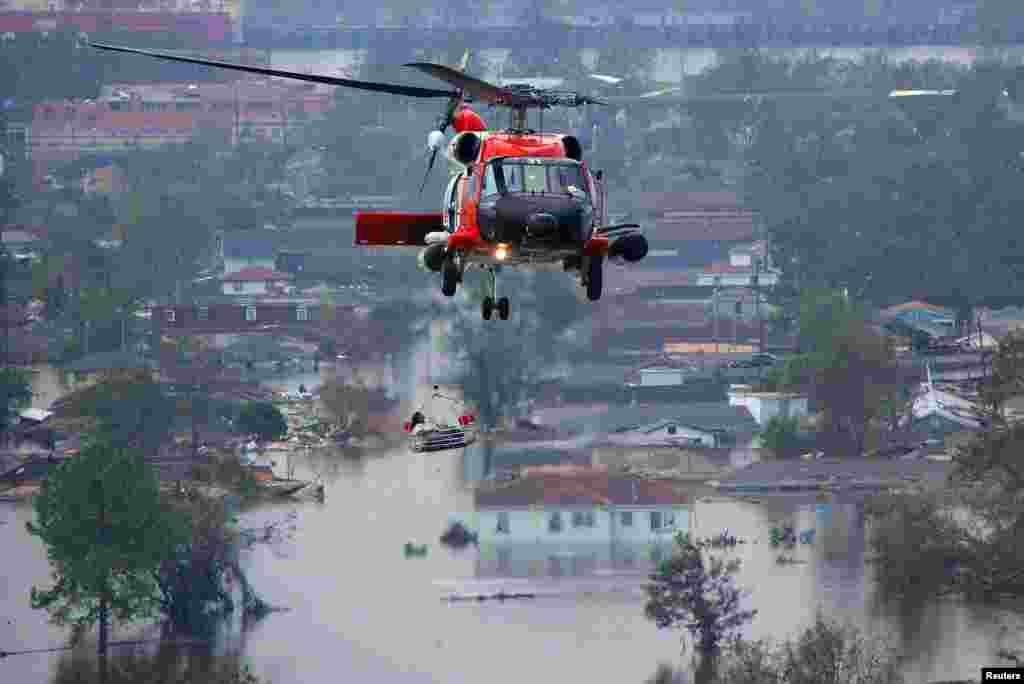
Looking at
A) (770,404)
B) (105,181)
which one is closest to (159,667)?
(770,404)

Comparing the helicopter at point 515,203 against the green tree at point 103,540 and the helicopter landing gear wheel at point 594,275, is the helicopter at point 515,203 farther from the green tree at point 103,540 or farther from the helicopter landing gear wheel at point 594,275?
the green tree at point 103,540

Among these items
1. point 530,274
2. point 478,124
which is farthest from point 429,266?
point 530,274

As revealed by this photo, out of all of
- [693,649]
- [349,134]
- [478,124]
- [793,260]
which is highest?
[349,134]

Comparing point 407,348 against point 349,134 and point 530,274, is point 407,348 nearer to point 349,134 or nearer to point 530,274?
point 530,274

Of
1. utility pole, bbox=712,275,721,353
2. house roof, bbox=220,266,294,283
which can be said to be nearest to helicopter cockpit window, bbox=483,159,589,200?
utility pole, bbox=712,275,721,353

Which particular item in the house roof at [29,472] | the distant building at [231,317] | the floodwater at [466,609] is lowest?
the floodwater at [466,609]

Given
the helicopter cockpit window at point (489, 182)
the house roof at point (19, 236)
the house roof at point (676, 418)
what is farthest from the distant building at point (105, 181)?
the helicopter cockpit window at point (489, 182)
